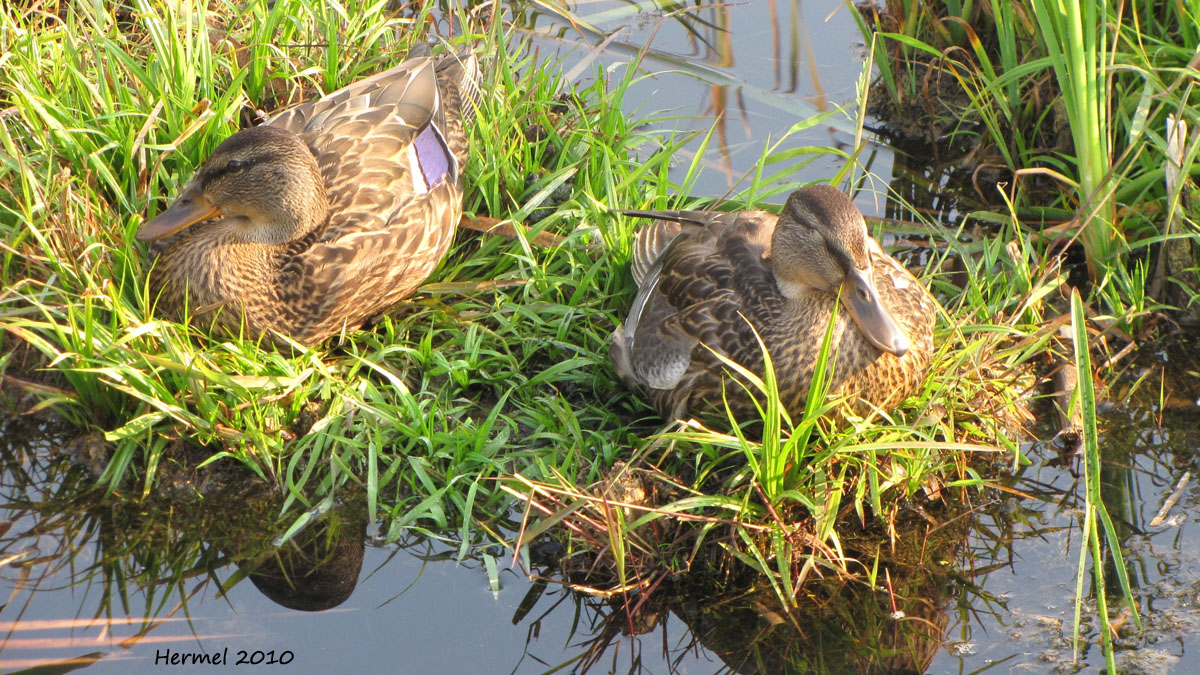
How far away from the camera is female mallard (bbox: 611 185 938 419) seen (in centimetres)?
345

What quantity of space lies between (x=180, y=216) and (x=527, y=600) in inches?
70.3

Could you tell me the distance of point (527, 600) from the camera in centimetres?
331

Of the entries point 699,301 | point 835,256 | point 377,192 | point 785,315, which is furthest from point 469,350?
point 835,256

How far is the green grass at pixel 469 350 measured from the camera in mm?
3428

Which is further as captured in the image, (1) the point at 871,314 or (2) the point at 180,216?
(2) the point at 180,216

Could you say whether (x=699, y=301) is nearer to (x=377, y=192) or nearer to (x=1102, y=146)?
(x=377, y=192)

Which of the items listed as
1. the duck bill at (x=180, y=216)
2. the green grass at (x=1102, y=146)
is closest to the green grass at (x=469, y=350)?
the duck bill at (x=180, y=216)

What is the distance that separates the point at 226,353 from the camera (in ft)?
12.6

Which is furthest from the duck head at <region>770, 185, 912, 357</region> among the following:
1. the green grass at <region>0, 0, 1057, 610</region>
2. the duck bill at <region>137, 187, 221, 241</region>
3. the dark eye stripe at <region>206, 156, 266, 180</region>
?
the duck bill at <region>137, 187, 221, 241</region>

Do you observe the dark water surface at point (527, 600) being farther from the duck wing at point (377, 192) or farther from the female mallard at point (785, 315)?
the duck wing at point (377, 192)

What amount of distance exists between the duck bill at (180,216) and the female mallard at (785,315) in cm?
146

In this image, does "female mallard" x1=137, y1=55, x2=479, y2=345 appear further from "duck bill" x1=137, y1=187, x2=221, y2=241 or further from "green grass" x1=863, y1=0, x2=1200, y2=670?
"green grass" x1=863, y1=0, x2=1200, y2=670

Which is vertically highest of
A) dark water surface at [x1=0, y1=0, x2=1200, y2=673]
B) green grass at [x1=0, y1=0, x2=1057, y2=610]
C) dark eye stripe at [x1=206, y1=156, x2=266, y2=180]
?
dark eye stripe at [x1=206, y1=156, x2=266, y2=180]

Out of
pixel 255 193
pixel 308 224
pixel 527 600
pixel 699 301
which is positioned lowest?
pixel 527 600
